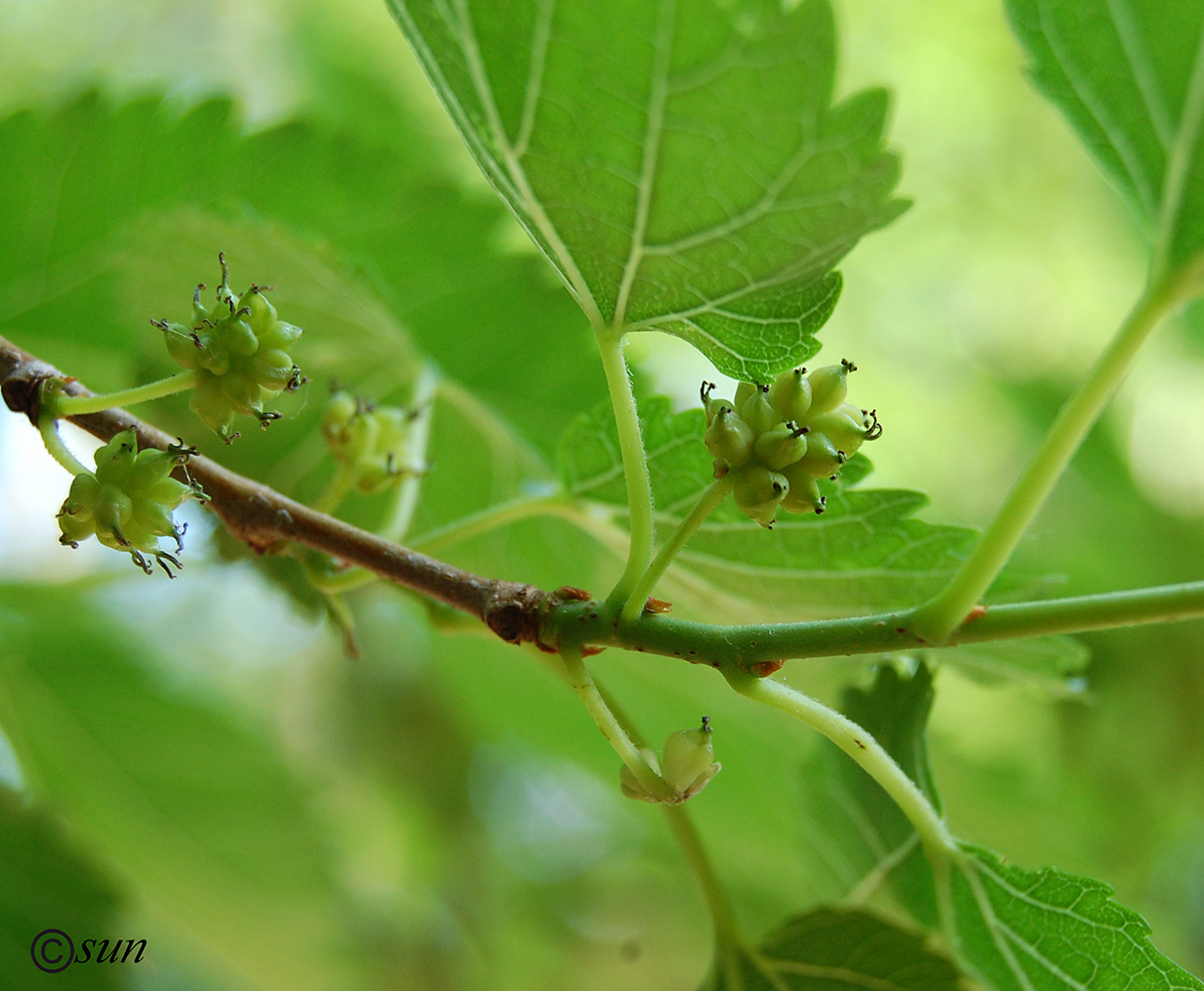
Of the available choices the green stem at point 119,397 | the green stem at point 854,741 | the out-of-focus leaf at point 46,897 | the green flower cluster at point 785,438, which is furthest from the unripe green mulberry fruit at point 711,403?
the out-of-focus leaf at point 46,897

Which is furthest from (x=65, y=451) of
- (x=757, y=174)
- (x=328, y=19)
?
(x=328, y=19)

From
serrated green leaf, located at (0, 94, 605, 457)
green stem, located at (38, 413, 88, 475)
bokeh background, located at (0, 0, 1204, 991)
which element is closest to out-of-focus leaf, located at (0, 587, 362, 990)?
bokeh background, located at (0, 0, 1204, 991)

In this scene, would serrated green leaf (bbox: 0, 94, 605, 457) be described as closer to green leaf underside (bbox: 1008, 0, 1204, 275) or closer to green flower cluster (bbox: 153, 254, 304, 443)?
green flower cluster (bbox: 153, 254, 304, 443)

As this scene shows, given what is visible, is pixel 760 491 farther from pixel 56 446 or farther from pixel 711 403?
pixel 56 446

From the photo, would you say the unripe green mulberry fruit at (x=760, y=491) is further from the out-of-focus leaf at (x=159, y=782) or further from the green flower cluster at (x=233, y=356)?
the out-of-focus leaf at (x=159, y=782)

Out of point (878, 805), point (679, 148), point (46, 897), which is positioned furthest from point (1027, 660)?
point (46, 897)
